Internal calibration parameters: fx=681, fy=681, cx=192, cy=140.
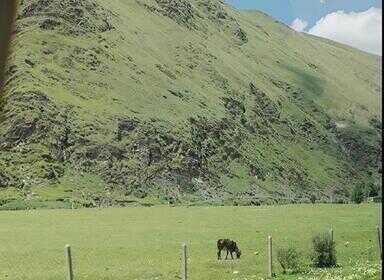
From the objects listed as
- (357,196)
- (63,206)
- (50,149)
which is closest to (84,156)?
(50,149)

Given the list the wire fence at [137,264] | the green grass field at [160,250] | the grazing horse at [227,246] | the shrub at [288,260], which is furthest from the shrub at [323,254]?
the grazing horse at [227,246]

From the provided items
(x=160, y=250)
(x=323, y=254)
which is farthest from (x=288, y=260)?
(x=160, y=250)

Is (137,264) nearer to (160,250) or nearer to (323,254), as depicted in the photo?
(160,250)

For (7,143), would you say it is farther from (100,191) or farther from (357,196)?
(357,196)

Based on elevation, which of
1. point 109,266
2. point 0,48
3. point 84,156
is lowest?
point 109,266

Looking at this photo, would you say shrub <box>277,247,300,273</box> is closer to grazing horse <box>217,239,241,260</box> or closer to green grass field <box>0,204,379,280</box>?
green grass field <box>0,204,379,280</box>

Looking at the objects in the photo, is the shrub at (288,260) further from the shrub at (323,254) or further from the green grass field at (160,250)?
the shrub at (323,254)

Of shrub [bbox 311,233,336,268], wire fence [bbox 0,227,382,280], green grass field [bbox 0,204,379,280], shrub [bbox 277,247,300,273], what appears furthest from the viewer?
shrub [bbox 311,233,336,268]

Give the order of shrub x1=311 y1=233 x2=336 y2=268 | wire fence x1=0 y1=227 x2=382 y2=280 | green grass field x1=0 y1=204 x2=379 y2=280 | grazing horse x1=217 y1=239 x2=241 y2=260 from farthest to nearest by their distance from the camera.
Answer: grazing horse x1=217 y1=239 x2=241 y2=260
shrub x1=311 y1=233 x2=336 y2=268
green grass field x1=0 y1=204 x2=379 y2=280
wire fence x1=0 y1=227 x2=382 y2=280

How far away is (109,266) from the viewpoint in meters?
36.1

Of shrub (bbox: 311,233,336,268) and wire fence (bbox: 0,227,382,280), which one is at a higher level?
shrub (bbox: 311,233,336,268)

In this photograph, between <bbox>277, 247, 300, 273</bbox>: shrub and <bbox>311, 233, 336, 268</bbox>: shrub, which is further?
<bbox>311, 233, 336, 268</bbox>: shrub

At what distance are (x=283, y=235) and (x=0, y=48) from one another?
176 feet

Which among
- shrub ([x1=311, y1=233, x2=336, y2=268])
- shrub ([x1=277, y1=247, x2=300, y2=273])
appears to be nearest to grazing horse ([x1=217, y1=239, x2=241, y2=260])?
shrub ([x1=311, y1=233, x2=336, y2=268])
